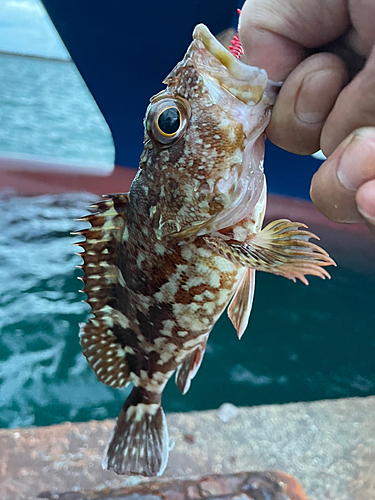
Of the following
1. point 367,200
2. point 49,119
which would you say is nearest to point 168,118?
→ point 367,200

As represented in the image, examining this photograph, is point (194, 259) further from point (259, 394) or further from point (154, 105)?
point (259, 394)

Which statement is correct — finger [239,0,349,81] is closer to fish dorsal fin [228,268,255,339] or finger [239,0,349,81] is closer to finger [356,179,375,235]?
finger [356,179,375,235]

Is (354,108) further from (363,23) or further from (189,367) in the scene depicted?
(189,367)

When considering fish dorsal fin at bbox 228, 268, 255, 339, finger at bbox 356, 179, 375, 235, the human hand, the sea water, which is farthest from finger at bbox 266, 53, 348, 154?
the sea water

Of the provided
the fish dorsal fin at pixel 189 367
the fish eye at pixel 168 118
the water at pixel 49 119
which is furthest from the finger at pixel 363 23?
the water at pixel 49 119

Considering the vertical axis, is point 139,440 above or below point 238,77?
below

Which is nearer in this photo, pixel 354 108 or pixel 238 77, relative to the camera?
pixel 354 108

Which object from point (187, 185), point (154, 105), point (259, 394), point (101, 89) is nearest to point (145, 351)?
point (187, 185)
